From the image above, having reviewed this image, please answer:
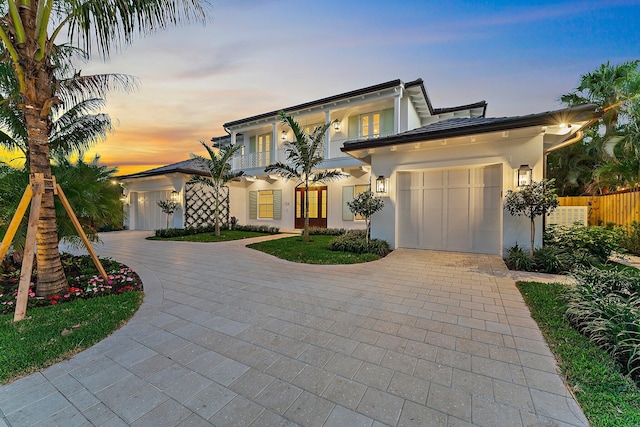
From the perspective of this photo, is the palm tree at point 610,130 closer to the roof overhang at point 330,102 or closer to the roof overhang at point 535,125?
the roof overhang at point 535,125

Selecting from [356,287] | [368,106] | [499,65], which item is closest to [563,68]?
[499,65]

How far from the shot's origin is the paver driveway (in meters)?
1.74

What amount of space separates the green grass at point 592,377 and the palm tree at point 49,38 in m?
6.37

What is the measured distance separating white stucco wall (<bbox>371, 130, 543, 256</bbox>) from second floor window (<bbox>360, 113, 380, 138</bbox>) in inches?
183

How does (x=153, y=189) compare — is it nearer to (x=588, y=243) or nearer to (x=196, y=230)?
(x=196, y=230)

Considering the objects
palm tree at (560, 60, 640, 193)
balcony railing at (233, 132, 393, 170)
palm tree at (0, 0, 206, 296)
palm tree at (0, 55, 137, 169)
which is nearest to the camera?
palm tree at (0, 0, 206, 296)

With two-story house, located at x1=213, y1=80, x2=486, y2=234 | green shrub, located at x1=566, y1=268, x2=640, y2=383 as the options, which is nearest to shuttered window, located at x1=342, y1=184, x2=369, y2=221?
two-story house, located at x1=213, y1=80, x2=486, y2=234

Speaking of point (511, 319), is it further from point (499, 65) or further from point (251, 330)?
point (499, 65)

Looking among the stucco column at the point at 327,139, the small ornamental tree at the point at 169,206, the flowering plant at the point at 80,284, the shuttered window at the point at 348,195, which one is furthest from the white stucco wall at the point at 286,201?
the flowering plant at the point at 80,284

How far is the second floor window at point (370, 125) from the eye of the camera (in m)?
12.4

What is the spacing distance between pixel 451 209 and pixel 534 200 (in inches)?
88.3

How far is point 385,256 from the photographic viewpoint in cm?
723

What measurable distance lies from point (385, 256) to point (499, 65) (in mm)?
9750

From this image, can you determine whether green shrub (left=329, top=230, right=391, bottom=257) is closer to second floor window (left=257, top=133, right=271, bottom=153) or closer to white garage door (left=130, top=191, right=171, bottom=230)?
second floor window (left=257, top=133, right=271, bottom=153)
